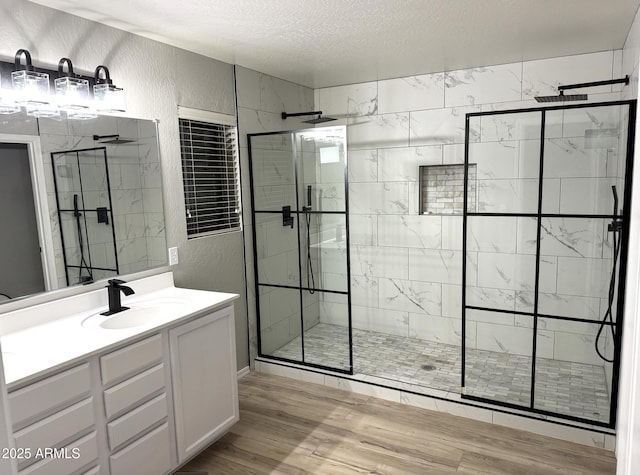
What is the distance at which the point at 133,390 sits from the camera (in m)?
2.17

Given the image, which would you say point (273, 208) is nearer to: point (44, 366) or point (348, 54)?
point (348, 54)

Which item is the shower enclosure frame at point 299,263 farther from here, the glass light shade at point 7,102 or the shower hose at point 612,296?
the glass light shade at point 7,102

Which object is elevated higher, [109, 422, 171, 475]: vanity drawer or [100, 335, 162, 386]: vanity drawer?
[100, 335, 162, 386]: vanity drawer

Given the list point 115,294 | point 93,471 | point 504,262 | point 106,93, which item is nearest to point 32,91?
point 106,93

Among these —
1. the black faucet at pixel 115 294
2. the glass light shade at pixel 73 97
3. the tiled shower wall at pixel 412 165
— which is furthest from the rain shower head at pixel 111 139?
the tiled shower wall at pixel 412 165

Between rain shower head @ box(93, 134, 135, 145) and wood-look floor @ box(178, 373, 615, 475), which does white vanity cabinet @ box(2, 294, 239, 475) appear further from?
rain shower head @ box(93, 134, 135, 145)

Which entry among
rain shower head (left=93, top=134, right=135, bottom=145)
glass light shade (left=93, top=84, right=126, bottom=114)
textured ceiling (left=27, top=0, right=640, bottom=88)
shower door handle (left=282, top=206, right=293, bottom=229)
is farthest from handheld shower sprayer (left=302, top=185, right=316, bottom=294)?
glass light shade (left=93, top=84, right=126, bottom=114)

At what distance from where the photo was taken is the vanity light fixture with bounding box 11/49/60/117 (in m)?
2.16

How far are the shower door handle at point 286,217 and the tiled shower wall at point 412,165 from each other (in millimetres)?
1083

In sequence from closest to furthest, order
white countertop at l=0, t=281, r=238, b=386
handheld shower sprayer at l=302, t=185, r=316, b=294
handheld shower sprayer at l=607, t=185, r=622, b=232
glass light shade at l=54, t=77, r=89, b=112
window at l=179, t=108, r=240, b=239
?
1. white countertop at l=0, t=281, r=238, b=386
2. glass light shade at l=54, t=77, r=89, b=112
3. handheld shower sprayer at l=607, t=185, r=622, b=232
4. window at l=179, t=108, r=240, b=239
5. handheld shower sprayer at l=302, t=185, r=316, b=294

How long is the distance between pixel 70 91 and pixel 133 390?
158 centimetres

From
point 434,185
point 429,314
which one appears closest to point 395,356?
point 429,314

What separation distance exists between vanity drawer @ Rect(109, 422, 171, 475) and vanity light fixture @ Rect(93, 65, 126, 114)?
71.1 inches

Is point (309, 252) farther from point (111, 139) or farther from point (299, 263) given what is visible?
point (111, 139)
